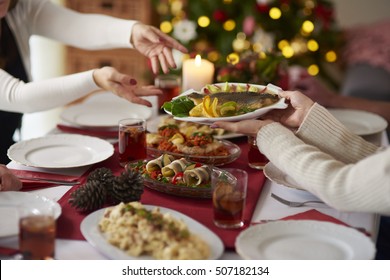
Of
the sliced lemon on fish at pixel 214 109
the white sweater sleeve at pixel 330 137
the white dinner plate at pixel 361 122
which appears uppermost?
the sliced lemon on fish at pixel 214 109

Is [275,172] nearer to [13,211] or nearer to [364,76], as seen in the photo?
[13,211]

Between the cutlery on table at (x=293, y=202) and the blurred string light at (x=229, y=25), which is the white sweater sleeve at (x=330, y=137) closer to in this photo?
the cutlery on table at (x=293, y=202)

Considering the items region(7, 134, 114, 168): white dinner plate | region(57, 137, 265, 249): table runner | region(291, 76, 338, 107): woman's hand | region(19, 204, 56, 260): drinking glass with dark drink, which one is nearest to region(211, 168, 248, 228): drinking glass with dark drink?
region(57, 137, 265, 249): table runner

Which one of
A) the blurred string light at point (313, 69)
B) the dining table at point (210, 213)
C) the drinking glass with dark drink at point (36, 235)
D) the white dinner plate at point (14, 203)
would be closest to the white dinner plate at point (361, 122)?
the dining table at point (210, 213)

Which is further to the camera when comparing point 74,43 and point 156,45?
point 74,43

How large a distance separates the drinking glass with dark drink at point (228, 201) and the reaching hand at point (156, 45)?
780 millimetres

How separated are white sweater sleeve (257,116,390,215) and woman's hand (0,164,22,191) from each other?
0.64 m

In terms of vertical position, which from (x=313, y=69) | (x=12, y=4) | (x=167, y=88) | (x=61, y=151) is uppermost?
(x=12, y=4)

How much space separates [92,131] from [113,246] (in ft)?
3.07

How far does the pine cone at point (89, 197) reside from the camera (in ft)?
4.62

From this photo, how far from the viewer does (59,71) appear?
483cm

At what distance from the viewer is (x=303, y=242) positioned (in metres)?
1.27

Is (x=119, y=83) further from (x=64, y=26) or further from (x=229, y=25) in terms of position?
(x=229, y=25)

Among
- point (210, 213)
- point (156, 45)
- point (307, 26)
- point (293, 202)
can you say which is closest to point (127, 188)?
point (210, 213)
